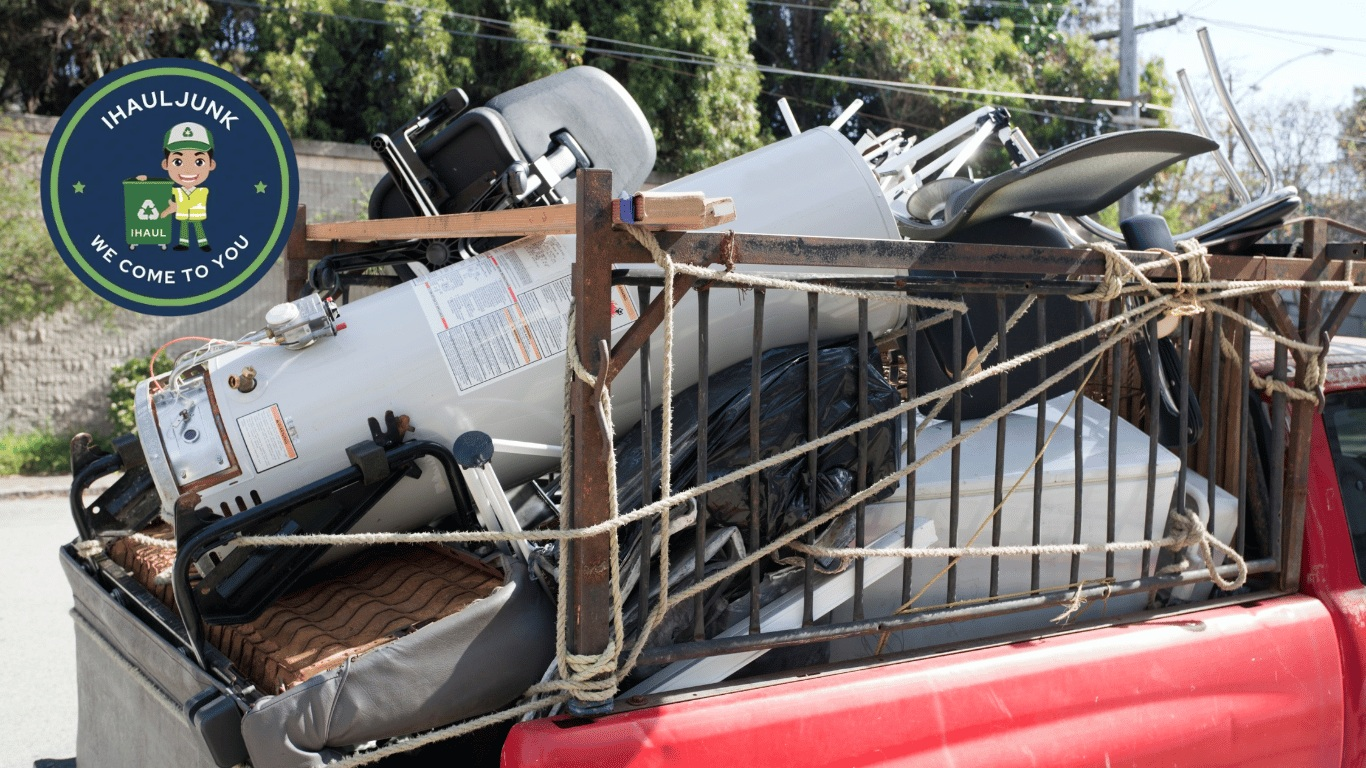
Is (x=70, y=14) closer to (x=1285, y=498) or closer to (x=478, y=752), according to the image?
(x=478, y=752)

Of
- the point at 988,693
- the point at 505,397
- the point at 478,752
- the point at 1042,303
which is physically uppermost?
the point at 1042,303

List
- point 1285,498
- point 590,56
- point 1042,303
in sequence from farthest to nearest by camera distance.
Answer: point 590,56 → point 1285,498 → point 1042,303

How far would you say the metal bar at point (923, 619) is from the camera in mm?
1622

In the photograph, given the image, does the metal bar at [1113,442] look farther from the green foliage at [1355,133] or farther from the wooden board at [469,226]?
the green foliage at [1355,133]

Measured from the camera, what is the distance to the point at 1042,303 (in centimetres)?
186

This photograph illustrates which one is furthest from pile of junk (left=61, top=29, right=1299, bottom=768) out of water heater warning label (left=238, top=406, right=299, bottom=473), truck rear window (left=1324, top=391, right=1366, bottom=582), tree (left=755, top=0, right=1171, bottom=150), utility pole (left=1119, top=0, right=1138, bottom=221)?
utility pole (left=1119, top=0, right=1138, bottom=221)

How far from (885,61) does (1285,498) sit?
12.3 meters

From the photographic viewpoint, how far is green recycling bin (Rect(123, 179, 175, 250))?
11.4ft

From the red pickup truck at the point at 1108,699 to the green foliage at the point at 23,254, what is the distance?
8406mm

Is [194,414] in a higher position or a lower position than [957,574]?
higher

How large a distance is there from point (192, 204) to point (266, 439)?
2.09 m

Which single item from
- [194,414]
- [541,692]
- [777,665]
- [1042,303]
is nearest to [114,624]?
[194,414]

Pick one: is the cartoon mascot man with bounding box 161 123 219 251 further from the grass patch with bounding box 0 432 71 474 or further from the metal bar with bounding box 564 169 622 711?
the grass patch with bounding box 0 432 71 474

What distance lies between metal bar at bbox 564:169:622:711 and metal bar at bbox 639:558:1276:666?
0.13m
